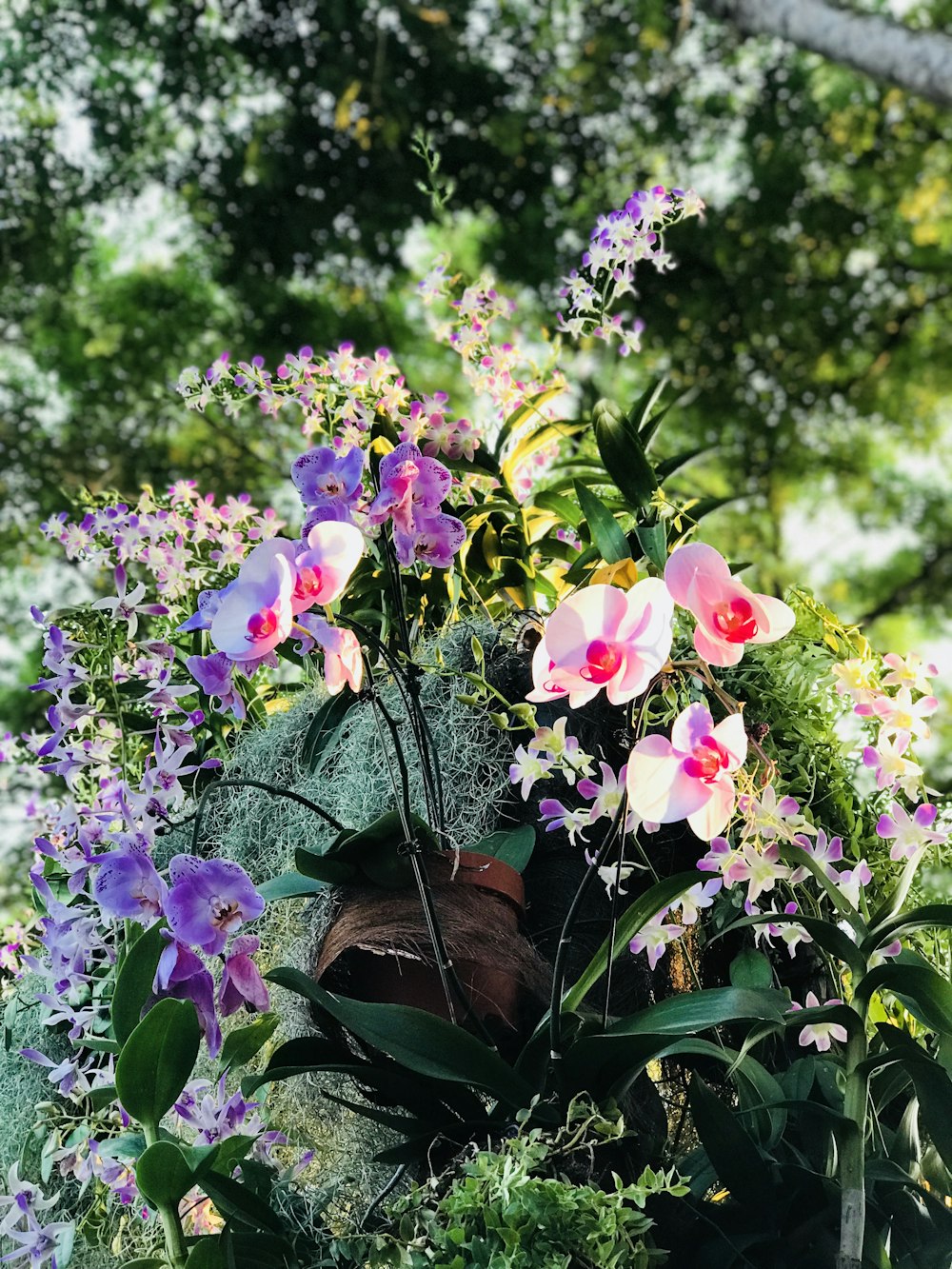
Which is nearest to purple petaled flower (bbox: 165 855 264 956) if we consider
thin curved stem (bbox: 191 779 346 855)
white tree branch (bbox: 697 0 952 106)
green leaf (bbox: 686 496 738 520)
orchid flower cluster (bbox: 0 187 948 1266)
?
orchid flower cluster (bbox: 0 187 948 1266)

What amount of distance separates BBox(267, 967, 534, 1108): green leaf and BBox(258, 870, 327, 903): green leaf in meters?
0.16

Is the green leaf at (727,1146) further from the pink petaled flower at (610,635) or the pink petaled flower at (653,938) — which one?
the pink petaled flower at (610,635)

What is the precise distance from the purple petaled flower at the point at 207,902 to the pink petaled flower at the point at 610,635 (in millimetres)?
242

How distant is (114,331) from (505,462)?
11.5 feet

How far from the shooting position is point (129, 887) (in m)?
0.75

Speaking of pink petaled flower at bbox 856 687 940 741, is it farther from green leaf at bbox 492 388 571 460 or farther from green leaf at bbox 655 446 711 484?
green leaf at bbox 492 388 571 460

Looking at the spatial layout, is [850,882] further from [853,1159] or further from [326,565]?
[326,565]

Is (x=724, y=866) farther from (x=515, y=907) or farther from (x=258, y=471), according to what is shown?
(x=258, y=471)

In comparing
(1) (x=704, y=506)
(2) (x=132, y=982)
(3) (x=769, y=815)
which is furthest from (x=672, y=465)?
(2) (x=132, y=982)

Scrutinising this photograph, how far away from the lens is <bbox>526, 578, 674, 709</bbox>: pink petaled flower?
0.71 m

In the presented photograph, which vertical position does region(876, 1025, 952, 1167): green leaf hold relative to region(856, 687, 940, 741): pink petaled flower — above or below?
below

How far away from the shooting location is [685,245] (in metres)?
4.69

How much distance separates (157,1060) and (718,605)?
444 millimetres

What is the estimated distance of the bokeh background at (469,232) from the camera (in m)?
3.96
